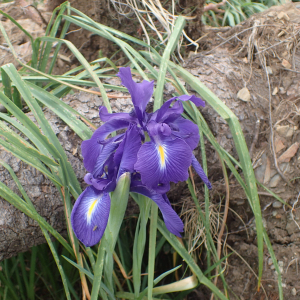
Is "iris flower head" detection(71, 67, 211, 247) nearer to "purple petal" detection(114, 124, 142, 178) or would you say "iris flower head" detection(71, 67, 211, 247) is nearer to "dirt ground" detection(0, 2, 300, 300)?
"purple petal" detection(114, 124, 142, 178)

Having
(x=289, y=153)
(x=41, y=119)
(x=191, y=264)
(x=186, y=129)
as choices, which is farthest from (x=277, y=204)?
(x=41, y=119)

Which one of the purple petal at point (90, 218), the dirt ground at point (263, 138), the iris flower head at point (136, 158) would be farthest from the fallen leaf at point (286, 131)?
the purple petal at point (90, 218)

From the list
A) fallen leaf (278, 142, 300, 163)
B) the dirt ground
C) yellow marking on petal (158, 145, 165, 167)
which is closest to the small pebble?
the dirt ground

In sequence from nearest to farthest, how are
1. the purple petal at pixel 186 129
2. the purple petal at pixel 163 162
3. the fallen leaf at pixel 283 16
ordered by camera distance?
the purple petal at pixel 163 162
the purple petal at pixel 186 129
the fallen leaf at pixel 283 16

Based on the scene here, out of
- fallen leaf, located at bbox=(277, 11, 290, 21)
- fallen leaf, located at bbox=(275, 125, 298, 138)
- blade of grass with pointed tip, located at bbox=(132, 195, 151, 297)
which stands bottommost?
fallen leaf, located at bbox=(275, 125, 298, 138)

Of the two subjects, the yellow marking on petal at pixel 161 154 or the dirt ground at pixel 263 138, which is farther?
the dirt ground at pixel 263 138

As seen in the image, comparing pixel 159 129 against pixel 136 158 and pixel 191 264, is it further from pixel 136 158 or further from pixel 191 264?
pixel 191 264

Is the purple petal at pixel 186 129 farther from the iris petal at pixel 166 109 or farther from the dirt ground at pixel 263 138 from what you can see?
the dirt ground at pixel 263 138
